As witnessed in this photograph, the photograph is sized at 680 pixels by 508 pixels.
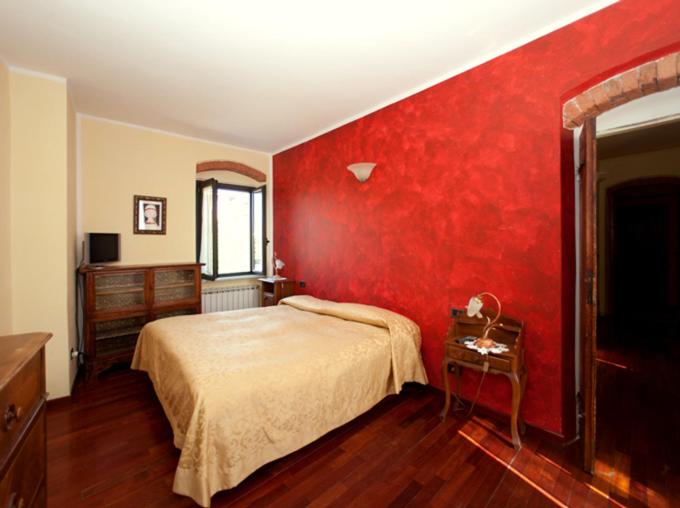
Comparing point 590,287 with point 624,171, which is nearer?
point 590,287

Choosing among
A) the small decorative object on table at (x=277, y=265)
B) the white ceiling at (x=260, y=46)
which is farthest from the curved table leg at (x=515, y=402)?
the small decorative object on table at (x=277, y=265)

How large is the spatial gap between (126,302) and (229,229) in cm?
177

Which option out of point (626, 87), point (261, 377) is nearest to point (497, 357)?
point (261, 377)

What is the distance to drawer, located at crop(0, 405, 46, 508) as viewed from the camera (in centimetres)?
90

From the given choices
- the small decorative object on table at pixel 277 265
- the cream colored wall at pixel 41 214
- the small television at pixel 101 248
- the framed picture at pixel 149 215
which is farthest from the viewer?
the small decorative object on table at pixel 277 265

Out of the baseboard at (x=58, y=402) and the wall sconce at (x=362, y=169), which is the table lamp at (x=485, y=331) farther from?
the baseboard at (x=58, y=402)

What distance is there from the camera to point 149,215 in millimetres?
3836

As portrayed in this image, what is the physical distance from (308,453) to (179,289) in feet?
8.29

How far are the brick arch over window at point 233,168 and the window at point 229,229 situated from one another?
177 mm

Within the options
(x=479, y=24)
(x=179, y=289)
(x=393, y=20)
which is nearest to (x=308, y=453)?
(x=179, y=289)

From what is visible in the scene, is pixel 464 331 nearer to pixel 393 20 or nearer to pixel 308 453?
pixel 308 453

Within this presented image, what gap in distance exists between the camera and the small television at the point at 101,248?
323 centimetres

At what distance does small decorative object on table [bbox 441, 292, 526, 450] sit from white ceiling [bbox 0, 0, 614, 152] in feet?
6.07

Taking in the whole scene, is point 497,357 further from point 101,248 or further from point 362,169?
point 101,248
